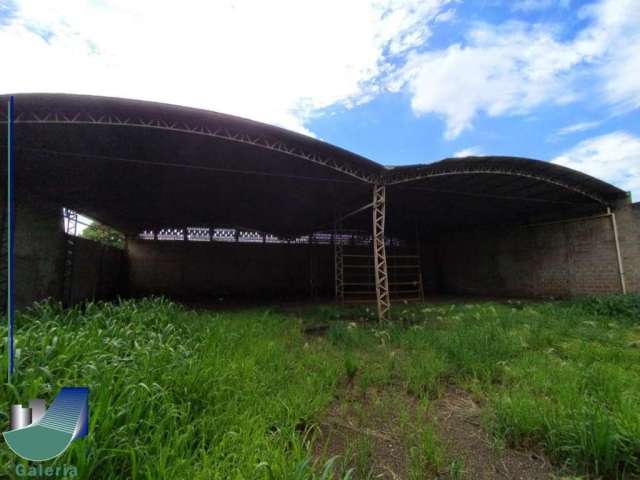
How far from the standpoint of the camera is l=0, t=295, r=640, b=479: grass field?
1.96 meters

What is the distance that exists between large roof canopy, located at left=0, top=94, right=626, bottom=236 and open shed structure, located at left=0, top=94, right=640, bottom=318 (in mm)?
45

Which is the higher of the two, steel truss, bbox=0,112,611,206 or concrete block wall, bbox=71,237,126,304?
steel truss, bbox=0,112,611,206

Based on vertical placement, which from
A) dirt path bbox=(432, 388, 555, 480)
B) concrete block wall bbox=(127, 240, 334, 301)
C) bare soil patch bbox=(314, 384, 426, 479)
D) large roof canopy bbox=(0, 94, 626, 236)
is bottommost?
dirt path bbox=(432, 388, 555, 480)

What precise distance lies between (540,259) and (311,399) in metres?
12.6

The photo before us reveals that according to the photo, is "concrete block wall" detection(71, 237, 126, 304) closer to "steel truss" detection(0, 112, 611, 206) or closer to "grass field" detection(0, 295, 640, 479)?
"steel truss" detection(0, 112, 611, 206)

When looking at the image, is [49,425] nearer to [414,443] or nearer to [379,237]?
[414,443]

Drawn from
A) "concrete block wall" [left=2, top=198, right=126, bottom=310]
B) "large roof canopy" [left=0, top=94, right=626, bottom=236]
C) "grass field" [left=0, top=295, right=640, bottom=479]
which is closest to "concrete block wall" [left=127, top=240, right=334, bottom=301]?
"large roof canopy" [left=0, top=94, right=626, bottom=236]

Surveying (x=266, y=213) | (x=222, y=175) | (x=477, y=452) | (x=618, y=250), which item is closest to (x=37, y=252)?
(x=222, y=175)

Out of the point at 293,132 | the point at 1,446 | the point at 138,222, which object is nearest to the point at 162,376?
the point at 1,446

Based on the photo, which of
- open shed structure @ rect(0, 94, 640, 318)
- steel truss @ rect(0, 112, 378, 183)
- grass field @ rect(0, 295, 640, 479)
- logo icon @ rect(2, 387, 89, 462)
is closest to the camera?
logo icon @ rect(2, 387, 89, 462)

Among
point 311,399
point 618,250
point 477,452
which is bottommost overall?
point 477,452

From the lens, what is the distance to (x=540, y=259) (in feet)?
39.5

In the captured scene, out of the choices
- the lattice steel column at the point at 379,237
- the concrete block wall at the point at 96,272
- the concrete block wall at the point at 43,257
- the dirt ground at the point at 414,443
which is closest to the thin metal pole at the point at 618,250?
the lattice steel column at the point at 379,237

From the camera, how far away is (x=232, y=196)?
10.4m
